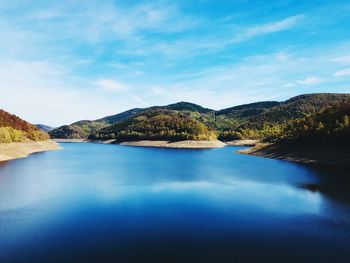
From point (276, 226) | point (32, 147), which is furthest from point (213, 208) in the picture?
point (32, 147)

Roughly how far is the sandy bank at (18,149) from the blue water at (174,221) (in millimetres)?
37133

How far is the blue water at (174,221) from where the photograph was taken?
16969mm

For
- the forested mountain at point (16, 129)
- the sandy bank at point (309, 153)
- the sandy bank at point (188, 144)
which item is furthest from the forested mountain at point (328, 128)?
the forested mountain at point (16, 129)

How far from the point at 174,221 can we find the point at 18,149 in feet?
246

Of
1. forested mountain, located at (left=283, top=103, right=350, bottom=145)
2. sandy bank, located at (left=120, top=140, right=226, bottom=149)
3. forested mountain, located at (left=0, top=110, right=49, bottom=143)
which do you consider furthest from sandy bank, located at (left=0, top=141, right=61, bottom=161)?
forested mountain, located at (left=283, top=103, right=350, bottom=145)

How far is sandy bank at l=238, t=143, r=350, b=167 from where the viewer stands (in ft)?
191

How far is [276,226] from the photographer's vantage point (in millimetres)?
22141

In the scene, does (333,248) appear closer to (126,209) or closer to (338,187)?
(126,209)

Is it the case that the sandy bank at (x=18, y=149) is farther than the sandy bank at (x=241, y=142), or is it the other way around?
the sandy bank at (x=241, y=142)

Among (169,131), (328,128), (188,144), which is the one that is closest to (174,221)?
(328,128)

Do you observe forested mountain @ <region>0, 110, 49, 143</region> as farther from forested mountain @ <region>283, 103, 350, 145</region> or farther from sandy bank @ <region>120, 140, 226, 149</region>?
forested mountain @ <region>283, 103, 350, 145</region>

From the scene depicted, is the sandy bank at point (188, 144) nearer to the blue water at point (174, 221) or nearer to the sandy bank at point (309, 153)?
the sandy bank at point (309, 153)

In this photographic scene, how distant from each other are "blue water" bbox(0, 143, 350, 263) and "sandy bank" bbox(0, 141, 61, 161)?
122 ft

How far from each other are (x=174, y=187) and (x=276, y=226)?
1716 cm
